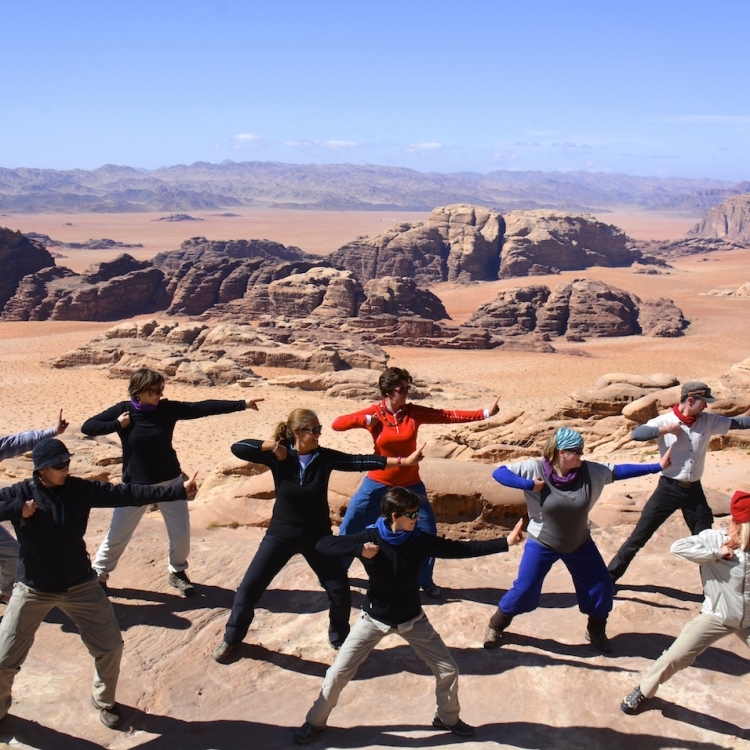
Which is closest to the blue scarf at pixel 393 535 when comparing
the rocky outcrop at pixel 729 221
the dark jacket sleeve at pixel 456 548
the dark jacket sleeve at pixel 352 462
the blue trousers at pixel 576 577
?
the dark jacket sleeve at pixel 456 548

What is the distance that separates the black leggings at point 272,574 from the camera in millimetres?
5008

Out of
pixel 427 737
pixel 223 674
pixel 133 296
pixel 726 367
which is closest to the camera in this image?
pixel 427 737

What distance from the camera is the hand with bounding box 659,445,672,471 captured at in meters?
5.46

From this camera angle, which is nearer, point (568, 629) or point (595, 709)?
point (595, 709)

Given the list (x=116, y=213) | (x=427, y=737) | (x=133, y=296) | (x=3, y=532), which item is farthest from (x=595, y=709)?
(x=116, y=213)

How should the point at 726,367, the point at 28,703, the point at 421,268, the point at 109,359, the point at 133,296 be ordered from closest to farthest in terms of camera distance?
the point at 28,703 → the point at 109,359 → the point at 726,367 → the point at 133,296 → the point at 421,268

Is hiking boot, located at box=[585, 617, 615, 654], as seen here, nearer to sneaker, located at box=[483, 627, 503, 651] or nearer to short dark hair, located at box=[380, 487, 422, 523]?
sneaker, located at box=[483, 627, 503, 651]

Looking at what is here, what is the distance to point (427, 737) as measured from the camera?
4.37 metres

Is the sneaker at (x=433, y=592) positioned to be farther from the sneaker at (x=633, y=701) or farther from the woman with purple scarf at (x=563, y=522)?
the sneaker at (x=633, y=701)

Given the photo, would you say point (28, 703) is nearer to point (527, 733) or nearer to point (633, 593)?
point (527, 733)

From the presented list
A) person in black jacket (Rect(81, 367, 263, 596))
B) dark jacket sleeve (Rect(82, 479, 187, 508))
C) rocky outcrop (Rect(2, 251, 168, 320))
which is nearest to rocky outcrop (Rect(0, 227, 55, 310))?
rocky outcrop (Rect(2, 251, 168, 320))

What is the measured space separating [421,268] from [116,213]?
13333cm

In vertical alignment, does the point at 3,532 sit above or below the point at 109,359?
above

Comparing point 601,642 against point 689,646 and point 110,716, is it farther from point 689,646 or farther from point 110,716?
point 110,716
